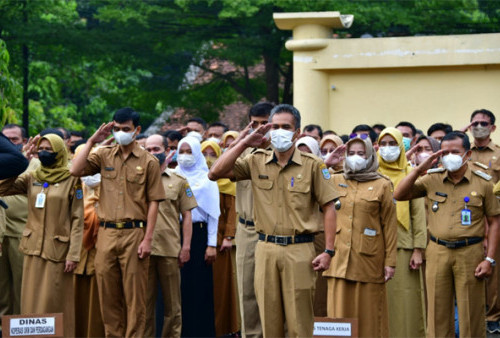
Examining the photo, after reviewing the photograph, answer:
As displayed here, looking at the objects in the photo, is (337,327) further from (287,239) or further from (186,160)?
(186,160)

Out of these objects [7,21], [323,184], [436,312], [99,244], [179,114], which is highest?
[7,21]

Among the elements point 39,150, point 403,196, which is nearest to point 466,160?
point 403,196

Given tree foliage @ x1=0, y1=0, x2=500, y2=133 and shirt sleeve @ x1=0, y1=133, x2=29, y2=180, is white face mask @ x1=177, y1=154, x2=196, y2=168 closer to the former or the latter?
shirt sleeve @ x1=0, y1=133, x2=29, y2=180

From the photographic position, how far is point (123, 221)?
948cm

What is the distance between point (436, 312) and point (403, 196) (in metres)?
1.19

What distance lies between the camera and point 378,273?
9.58 meters

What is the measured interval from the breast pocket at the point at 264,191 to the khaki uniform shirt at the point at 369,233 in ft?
5.18

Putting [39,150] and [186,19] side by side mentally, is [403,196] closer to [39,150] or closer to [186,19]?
[39,150]

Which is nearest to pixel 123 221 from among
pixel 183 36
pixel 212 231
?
pixel 212 231

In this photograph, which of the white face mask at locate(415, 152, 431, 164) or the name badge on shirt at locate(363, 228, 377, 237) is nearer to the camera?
the name badge on shirt at locate(363, 228, 377, 237)

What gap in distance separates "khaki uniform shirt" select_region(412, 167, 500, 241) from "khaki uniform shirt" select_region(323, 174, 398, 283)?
0.47m

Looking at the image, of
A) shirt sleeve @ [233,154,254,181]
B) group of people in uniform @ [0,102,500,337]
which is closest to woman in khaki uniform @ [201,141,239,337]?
group of people in uniform @ [0,102,500,337]

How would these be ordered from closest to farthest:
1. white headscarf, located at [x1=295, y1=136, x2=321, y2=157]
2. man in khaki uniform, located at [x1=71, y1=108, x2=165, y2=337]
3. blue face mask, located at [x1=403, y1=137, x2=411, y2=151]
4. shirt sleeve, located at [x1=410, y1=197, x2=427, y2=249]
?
man in khaki uniform, located at [x1=71, y1=108, x2=165, y2=337]
shirt sleeve, located at [x1=410, y1=197, x2=427, y2=249]
white headscarf, located at [x1=295, y1=136, x2=321, y2=157]
blue face mask, located at [x1=403, y1=137, x2=411, y2=151]

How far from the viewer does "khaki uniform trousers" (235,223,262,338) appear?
30.7 ft
